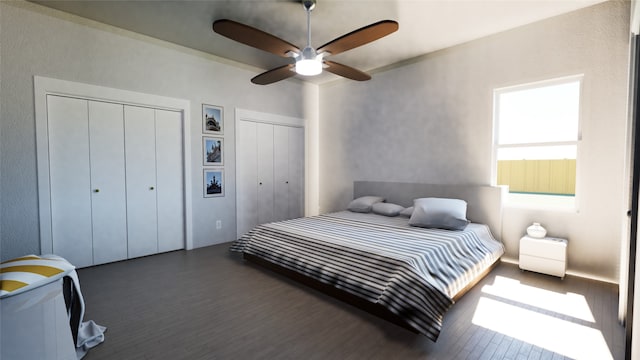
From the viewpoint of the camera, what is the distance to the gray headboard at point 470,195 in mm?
3498

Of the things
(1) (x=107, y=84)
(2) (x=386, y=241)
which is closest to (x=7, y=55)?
(1) (x=107, y=84)

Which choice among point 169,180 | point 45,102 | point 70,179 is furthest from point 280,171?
A: point 45,102

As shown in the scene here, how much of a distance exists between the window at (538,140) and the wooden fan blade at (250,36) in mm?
2658

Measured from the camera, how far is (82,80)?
3223mm

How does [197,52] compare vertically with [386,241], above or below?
above

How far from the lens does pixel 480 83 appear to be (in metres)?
3.63

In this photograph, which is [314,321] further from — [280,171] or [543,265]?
[280,171]

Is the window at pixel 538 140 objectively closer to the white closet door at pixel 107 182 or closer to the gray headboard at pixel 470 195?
the gray headboard at pixel 470 195

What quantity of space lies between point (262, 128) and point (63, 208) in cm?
273

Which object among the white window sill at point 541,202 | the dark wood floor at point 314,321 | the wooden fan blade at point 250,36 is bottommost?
the dark wood floor at point 314,321

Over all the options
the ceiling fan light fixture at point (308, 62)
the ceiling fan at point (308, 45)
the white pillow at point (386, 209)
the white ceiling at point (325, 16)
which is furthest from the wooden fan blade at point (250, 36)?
the white pillow at point (386, 209)

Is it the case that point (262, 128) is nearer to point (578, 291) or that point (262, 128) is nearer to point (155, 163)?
point (155, 163)

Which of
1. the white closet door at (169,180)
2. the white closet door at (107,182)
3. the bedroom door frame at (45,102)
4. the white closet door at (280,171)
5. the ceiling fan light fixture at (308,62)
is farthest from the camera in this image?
the white closet door at (280,171)

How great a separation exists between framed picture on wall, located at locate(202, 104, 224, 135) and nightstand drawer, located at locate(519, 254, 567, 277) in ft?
13.5
